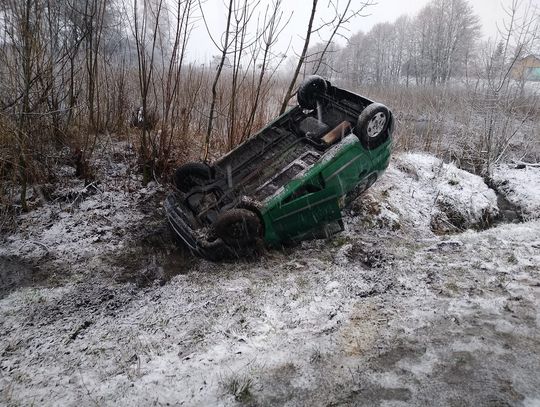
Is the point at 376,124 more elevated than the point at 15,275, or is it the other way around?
the point at 376,124

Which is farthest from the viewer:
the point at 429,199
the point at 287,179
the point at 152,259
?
the point at 429,199

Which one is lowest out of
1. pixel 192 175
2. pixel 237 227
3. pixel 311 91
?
pixel 237 227

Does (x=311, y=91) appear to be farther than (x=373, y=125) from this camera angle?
Yes

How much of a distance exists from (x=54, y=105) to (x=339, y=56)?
127 ft

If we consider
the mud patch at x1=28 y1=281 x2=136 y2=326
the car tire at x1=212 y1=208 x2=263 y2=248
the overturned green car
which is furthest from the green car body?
the mud patch at x1=28 y1=281 x2=136 y2=326

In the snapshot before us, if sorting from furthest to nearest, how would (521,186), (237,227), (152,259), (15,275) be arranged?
(521,186) → (152,259) → (237,227) → (15,275)

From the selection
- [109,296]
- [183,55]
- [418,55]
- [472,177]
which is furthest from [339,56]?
[109,296]

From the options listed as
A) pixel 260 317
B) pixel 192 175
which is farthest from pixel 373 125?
pixel 260 317

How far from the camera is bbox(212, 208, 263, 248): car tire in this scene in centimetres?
340

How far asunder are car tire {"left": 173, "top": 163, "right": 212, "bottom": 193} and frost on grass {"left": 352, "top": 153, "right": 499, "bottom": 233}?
204 cm

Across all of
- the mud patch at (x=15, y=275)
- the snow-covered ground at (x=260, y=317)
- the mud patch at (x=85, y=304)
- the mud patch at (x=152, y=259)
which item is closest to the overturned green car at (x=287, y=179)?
the mud patch at (x=152, y=259)

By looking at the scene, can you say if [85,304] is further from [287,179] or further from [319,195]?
[319,195]

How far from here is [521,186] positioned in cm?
693

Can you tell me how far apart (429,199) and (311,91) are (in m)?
2.61
